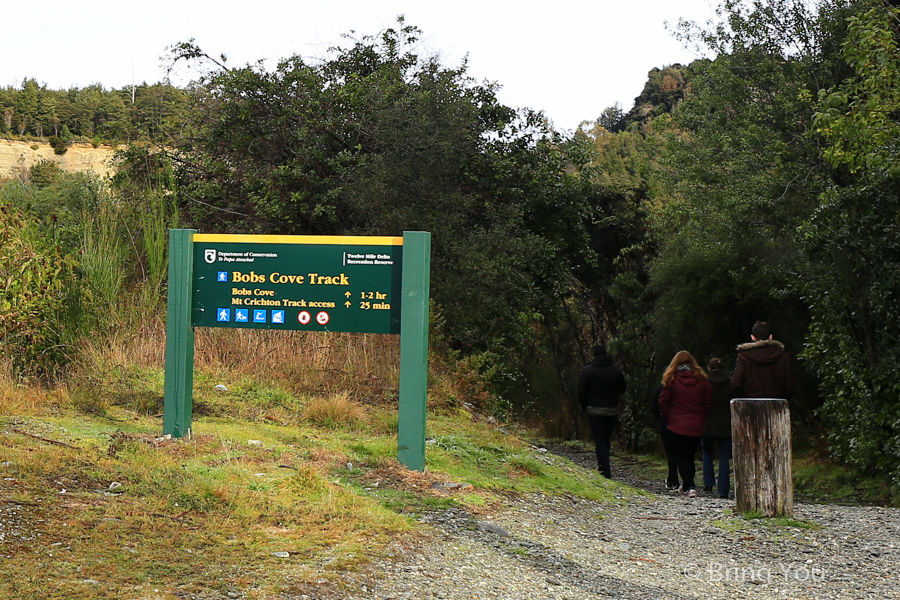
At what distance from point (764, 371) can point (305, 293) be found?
18.8 feet

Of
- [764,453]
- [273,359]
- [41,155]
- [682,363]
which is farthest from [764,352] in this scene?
[41,155]

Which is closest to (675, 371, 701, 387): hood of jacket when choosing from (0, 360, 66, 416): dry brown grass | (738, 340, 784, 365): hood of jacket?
(738, 340, 784, 365): hood of jacket

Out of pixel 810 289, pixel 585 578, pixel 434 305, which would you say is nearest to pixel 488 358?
pixel 434 305

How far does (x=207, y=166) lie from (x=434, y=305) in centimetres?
745

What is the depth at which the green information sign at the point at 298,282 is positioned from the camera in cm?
773

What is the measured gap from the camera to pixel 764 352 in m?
10.4

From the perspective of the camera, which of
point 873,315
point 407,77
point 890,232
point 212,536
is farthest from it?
point 407,77

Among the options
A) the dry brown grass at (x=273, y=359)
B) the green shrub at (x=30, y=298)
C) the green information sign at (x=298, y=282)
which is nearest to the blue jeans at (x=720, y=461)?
the dry brown grass at (x=273, y=359)

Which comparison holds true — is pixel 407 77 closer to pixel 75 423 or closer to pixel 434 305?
pixel 434 305

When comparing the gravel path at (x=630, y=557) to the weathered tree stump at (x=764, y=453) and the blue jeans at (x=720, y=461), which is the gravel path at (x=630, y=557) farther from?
the blue jeans at (x=720, y=461)

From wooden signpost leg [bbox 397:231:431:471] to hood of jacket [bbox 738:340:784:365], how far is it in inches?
189

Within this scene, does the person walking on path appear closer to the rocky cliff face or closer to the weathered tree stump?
the weathered tree stump

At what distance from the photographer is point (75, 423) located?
27.9 ft

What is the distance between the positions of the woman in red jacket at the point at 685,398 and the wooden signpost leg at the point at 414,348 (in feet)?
12.5
